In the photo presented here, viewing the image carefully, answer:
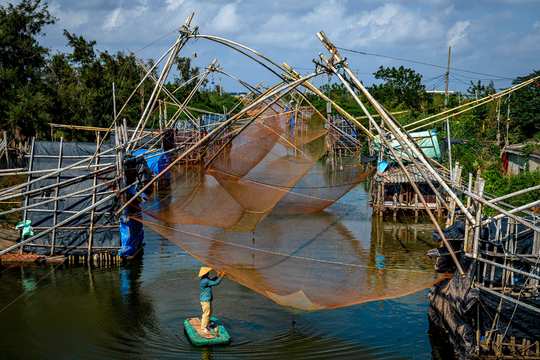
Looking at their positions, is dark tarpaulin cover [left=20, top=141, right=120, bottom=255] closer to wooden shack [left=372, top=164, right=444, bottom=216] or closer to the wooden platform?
the wooden platform

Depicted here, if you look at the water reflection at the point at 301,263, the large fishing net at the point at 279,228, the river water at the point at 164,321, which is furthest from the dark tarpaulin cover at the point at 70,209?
the water reflection at the point at 301,263

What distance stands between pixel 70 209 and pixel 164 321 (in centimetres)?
445

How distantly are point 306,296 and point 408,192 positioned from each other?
10286mm

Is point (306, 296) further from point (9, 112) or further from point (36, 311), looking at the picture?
point (9, 112)

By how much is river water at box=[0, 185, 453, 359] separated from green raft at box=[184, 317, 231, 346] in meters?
0.16

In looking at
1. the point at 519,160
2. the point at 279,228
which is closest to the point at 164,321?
the point at 279,228

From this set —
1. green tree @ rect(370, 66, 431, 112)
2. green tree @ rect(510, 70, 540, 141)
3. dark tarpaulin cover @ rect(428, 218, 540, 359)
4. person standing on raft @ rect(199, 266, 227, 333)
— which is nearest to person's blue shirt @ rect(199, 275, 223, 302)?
person standing on raft @ rect(199, 266, 227, 333)

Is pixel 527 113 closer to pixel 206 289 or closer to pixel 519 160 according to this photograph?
pixel 519 160

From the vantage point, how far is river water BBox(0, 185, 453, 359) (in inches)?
273

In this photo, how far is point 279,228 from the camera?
30.8 feet

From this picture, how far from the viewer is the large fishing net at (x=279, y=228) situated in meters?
6.54

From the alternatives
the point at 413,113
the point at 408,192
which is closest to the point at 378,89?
the point at 413,113

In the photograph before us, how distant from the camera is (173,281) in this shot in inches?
386

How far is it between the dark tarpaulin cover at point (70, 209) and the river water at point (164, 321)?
2.01ft
